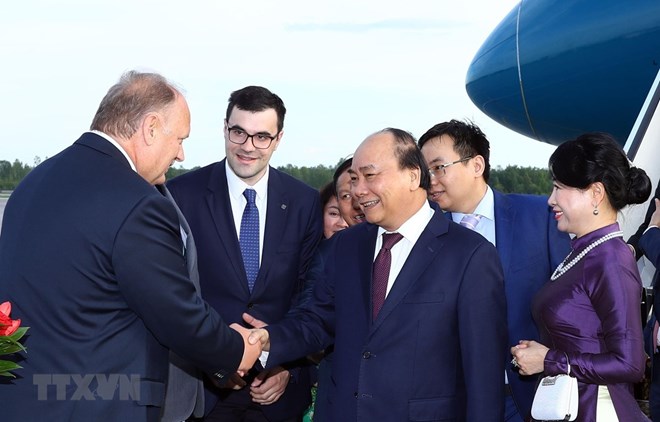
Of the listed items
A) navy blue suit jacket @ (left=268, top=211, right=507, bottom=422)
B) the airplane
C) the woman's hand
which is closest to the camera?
navy blue suit jacket @ (left=268, top=211, right=507, bottom=422)

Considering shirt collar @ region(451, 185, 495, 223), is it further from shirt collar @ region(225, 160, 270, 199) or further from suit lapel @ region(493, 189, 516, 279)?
shirt collar @ region(225, 160, 270, 199)

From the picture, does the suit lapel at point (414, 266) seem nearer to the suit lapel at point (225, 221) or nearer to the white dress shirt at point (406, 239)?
the white dress shirt at point (406, 239)

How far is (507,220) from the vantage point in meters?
4.22

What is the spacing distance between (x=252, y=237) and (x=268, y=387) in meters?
0.77

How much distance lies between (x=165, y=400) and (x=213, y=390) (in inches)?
34.8

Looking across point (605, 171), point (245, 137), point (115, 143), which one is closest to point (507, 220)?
point (605, 171)

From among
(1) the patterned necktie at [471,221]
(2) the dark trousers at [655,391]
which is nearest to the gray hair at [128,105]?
(1) the patterned necktie at [471,221]

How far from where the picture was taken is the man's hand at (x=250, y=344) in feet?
12.5

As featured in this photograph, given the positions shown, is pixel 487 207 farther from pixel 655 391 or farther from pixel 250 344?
pixel 655 391

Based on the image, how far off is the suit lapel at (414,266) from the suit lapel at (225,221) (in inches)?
45.8

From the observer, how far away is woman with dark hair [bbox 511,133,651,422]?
324 cm

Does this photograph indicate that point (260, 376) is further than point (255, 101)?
No

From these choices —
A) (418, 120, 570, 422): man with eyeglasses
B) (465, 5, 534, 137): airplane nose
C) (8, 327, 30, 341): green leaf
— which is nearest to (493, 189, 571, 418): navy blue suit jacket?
(418, 120, 570, 422): man with eyeglasses

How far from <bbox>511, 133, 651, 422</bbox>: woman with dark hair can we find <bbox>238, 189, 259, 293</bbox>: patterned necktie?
4.85 ft
